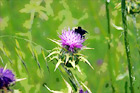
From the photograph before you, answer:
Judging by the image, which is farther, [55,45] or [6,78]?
[55,45]

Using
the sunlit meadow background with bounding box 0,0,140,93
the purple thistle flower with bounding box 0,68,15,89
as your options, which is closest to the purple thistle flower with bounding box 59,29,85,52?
the sunlit meadow background with bounding box 0,0,140,93

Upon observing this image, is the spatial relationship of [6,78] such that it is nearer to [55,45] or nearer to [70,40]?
[70,40]

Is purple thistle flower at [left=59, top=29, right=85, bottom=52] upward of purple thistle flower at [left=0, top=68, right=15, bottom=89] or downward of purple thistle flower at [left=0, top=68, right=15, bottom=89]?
upward

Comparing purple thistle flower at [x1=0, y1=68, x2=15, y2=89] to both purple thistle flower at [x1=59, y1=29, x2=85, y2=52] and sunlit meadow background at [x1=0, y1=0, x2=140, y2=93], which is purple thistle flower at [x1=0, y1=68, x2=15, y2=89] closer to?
sunlit meadow background at [x1=0, y1=0, x2=140, y2=93]

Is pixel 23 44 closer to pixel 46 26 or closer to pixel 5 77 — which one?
pixel 46 26

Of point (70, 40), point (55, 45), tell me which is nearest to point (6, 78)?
point (70, 40)

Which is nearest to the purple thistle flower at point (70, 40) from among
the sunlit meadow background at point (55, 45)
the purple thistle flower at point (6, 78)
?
the sunlit meadow background at point (55, 45)

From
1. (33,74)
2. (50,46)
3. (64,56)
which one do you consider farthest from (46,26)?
(64,56)

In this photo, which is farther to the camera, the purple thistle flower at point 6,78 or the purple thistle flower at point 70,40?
the purple thistle flower at point 70,40

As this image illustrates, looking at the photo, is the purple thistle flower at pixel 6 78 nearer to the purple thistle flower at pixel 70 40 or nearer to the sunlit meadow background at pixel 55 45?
the sunlit meadow background at pixel 55 45

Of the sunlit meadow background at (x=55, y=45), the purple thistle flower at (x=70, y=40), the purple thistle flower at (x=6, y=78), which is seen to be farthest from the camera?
the sunlit meadow background at (x=55, y=45)
